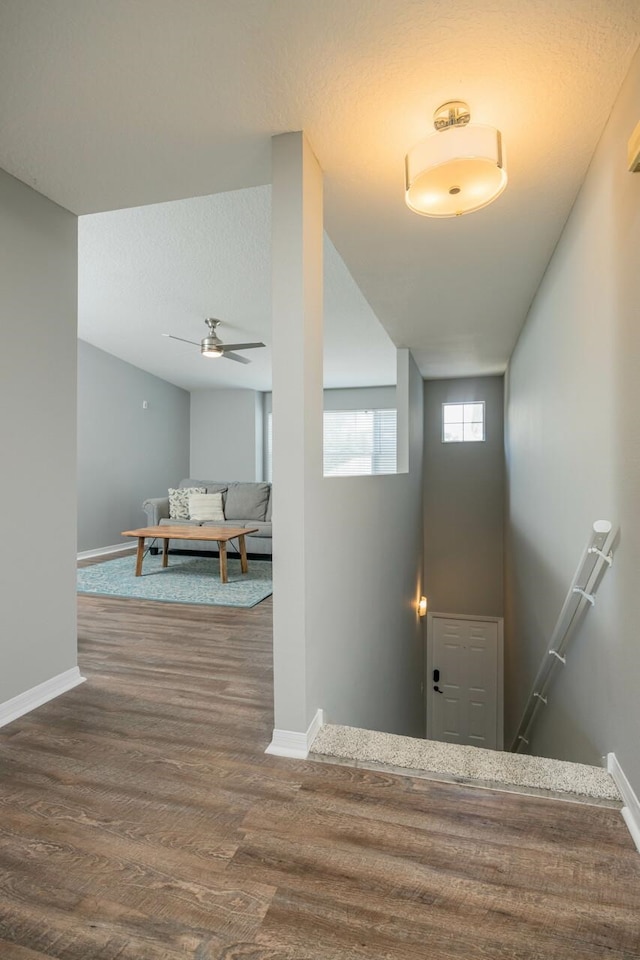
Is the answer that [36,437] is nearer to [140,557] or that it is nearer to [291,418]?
[291,418]

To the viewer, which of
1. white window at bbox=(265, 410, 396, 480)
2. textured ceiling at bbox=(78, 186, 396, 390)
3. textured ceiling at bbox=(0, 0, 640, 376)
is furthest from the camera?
white window at bbox=(265, 410, 396, 480)

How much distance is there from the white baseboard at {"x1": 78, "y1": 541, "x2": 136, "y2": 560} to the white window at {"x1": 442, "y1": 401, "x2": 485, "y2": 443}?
472cm

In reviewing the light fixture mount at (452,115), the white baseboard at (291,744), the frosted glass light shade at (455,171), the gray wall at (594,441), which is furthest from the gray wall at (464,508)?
the white baseboard at (291,744)

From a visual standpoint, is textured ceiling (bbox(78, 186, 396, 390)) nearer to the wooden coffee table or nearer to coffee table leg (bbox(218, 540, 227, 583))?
the wooden coffee table

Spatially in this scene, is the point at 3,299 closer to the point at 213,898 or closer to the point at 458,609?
the point at 213,898

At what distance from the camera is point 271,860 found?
130cm

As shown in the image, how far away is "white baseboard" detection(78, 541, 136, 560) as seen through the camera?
6.05 meters

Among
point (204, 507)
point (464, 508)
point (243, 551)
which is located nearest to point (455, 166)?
point (243, 551)

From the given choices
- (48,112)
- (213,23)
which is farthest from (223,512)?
(213,23)

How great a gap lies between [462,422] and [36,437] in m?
5.67

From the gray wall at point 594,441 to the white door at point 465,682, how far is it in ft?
11.0

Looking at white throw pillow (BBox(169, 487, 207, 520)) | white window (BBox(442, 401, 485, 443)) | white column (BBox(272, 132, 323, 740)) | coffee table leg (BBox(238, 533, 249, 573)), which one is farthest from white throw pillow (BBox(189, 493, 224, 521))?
white column (BBox(272, 132, 323, 740))

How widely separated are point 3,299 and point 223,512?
453 centimetres

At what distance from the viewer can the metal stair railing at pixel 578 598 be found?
1747 millimetres
